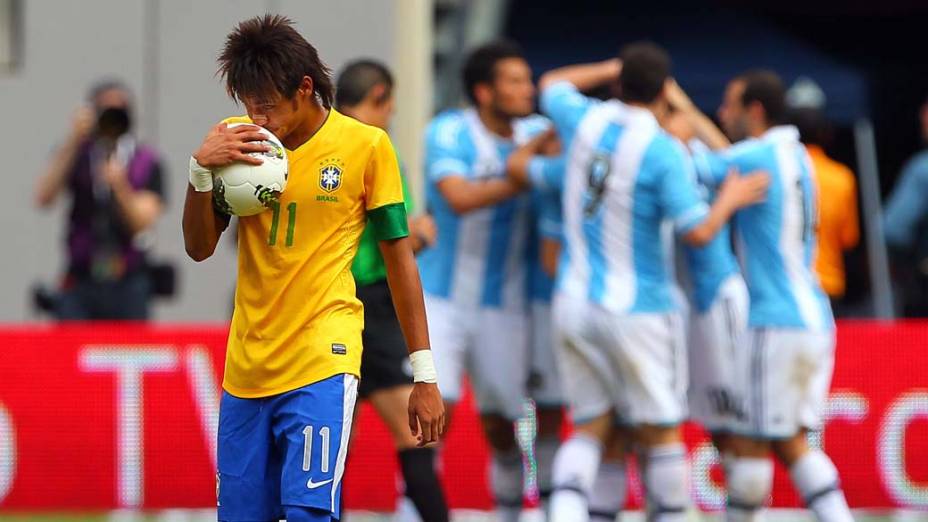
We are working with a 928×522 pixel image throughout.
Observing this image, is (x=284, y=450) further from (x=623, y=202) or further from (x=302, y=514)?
(x=623, y=202)

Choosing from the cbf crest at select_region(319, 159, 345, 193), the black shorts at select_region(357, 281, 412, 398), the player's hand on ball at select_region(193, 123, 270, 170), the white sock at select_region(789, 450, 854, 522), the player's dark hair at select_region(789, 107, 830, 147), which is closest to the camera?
the player's hand on ball at select_region(193, 123, 270, 170)

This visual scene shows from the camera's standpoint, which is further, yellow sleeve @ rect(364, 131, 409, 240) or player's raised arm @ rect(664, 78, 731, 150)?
player's raised arm @ rect(664, 78, 731, 150)

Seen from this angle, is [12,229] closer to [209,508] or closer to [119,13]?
[119,13]

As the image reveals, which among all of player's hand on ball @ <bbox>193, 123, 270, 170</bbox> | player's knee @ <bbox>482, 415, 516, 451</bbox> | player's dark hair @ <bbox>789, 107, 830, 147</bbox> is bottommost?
player's knee @ <bbox>482, 415, 516, 451</bbox>

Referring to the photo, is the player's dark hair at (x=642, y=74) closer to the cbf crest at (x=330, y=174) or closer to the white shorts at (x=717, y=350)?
the white shorts at (x=717, y=350)

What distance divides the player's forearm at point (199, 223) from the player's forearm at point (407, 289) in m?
0.52

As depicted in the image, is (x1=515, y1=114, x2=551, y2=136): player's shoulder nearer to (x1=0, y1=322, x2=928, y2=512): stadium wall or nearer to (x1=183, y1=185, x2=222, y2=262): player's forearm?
(x1=0, y1=322, x2=928, y2=512): stadium wall

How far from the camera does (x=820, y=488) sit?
8.72m

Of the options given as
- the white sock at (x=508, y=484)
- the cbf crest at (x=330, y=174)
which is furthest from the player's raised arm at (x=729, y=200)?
the cbf crest at (x=330, y=174)

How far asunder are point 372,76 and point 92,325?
3.56 meters

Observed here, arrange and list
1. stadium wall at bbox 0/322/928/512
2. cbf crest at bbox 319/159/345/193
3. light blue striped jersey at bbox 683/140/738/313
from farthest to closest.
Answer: stadium wall at bbox 0/322/928/512
light blue striped jersey at bbox 683/140/738/313
cbf crest at bbox 319/159/345/193

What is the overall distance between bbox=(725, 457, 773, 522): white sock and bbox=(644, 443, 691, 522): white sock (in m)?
0.32

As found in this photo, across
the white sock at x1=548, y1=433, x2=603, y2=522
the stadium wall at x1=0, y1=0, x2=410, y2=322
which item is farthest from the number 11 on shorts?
the stadium wall at x1=0, y1=0, x2=410, y2=322

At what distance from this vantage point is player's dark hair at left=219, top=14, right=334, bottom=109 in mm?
5586
